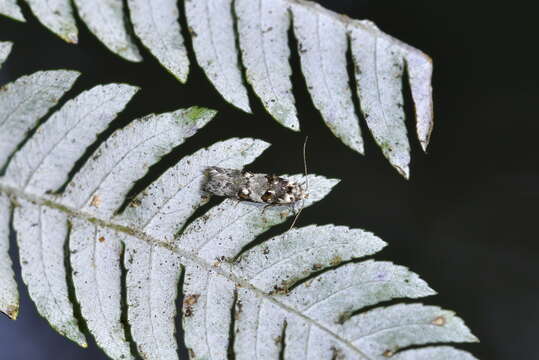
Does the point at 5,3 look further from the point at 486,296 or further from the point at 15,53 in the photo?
the point at 486,296

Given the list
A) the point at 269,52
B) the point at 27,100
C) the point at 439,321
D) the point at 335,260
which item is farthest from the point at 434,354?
the point at 27,100

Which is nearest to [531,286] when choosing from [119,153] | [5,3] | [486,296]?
[486,296]

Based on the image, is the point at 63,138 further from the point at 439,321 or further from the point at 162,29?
the point at 439,321

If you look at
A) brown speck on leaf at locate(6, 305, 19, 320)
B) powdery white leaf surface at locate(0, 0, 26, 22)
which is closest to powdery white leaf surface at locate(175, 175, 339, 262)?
brown speck on leaf at locate(6, 305, 19, 320)

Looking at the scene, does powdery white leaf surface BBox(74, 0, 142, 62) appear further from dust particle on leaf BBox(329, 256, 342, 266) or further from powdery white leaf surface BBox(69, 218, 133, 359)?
dust particle on leaf BBox(329, 256, 342, 266)

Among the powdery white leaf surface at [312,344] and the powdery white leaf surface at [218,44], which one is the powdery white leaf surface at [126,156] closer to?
the powdery white leaf surface at [218,44]
